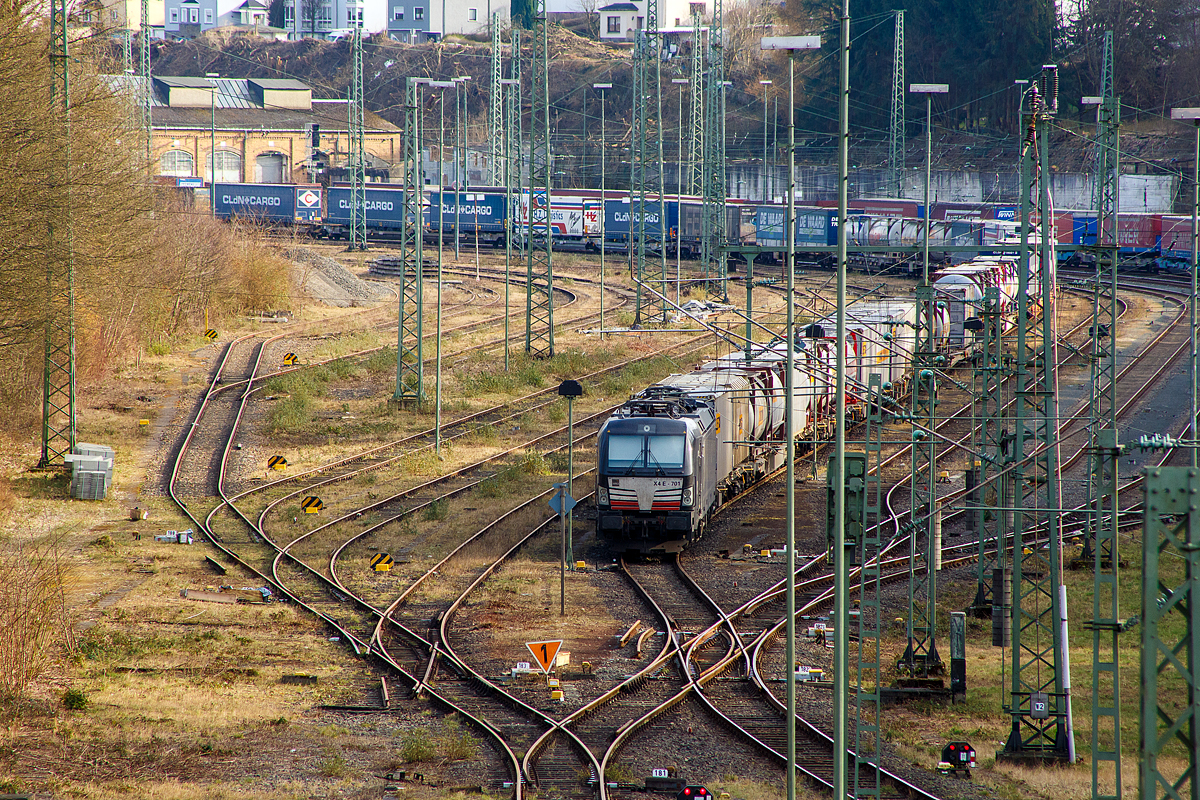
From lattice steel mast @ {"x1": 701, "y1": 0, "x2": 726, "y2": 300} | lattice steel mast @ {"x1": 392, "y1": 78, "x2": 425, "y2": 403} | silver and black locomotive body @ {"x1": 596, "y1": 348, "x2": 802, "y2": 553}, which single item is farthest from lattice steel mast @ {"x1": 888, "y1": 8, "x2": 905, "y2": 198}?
silver and black locomotive body @ {"x1": 596, "y1": 348, "x2": 802, "y2": 553}

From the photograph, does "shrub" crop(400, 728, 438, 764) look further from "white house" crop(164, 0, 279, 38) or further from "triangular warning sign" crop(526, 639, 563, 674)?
"white house" crop(164, 0, 279, 38)

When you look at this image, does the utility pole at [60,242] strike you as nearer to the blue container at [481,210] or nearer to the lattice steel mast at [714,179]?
the lattice steel mast at [714,179]

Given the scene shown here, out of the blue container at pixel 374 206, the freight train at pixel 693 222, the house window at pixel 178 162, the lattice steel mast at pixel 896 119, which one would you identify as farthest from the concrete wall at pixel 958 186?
the house window at pixel 178 162

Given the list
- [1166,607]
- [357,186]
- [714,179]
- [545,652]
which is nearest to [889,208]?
[714,179]

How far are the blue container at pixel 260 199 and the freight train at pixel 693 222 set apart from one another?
7 cm

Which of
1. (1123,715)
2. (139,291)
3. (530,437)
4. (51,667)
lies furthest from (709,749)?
(139,291)

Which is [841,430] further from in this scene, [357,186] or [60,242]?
[357,186]

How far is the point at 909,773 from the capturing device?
45.4 ft

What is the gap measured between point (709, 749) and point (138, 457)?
2047cm

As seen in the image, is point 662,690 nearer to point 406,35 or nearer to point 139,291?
point 139,291

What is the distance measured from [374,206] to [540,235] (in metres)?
12.3

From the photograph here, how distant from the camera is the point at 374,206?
8362 cm

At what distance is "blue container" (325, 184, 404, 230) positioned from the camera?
8256cm

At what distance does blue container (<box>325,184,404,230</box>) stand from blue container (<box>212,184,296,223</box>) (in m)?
2.74
